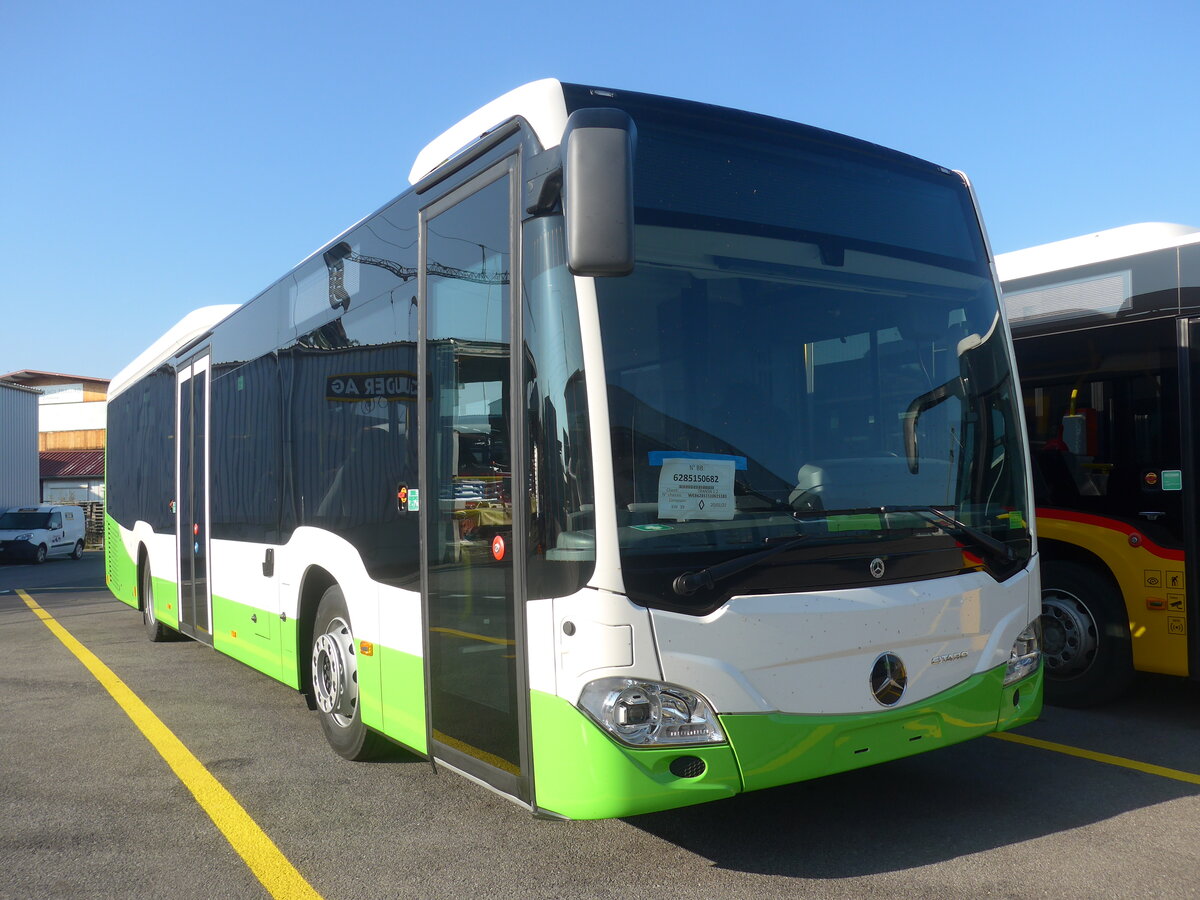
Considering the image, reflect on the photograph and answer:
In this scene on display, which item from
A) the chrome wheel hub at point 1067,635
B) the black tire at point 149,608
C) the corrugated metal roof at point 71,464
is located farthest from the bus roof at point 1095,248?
the corrugated metal roof at point 71,464

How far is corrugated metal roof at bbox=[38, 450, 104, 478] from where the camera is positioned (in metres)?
52.6

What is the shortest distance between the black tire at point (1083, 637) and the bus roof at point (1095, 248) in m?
1.93

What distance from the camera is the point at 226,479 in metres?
7.50

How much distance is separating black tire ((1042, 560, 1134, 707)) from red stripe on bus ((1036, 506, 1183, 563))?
1.03 feet

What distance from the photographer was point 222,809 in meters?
4.95

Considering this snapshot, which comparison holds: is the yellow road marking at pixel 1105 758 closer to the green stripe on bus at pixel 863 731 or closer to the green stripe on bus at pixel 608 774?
the green stripe on bus at pixel 863 731

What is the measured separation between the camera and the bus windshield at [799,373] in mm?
3629

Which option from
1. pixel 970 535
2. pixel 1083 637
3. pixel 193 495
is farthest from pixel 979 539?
pixel 193 495

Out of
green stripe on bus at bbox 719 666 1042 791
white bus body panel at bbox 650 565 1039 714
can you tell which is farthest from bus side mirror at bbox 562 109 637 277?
green stripe on bus at bbox 719 666 1042 791

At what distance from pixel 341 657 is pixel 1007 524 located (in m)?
3.28

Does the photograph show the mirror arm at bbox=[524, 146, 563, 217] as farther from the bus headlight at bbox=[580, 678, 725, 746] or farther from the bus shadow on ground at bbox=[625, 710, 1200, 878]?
the bus shadow on ground at bbox=[625, 710, 1200, 878]

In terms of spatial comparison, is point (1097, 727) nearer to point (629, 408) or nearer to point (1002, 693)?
point (1002, 693)

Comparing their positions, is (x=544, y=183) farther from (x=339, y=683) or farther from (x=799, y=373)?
(x=339, y=683)

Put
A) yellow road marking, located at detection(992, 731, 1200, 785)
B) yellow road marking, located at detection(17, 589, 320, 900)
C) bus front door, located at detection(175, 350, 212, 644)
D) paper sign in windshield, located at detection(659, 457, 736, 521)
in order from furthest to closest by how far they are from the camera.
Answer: bus front door, located at detection(175, 350, 212, 644) → yellow road marking, located at detection(992, 731, 1200, 785) → yellow road marking, located at detection(17, 589, 320, 900) → paper sign in windshield, located at detection(659, 457, 736, 521)
